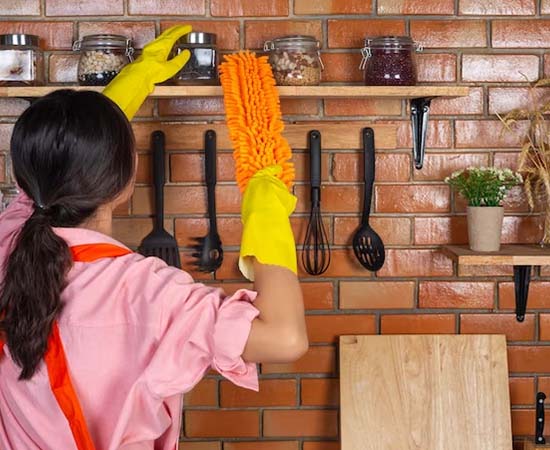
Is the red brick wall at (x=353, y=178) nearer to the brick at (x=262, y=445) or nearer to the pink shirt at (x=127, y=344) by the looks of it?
the brick at (x=262, y=445)

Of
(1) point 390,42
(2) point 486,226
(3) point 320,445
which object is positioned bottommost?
(3) point 320,445

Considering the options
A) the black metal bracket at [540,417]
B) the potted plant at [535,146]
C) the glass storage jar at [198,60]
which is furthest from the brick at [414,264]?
the glass storage jar at [198,60]

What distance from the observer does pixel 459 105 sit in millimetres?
1887

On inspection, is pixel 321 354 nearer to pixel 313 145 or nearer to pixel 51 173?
pixel 313 145

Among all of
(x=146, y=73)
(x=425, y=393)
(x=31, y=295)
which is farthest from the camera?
(x=425, y=393)

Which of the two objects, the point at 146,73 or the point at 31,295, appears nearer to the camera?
the point at 31,295

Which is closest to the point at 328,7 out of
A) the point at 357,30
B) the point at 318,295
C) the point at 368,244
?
the point at 357,30

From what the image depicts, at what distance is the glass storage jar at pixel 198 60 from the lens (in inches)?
69.1

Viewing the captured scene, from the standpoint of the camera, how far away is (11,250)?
3.76ft

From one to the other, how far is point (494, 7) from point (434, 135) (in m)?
0.30

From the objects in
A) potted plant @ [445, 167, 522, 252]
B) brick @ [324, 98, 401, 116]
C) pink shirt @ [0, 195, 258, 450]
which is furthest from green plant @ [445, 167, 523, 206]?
pink shirt @ [0, 195, 258, 450]

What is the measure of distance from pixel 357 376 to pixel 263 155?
25.8 inches

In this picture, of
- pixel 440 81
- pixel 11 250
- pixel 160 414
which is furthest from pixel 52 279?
pixel 440 81

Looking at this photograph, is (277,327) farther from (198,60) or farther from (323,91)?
(198,60)
